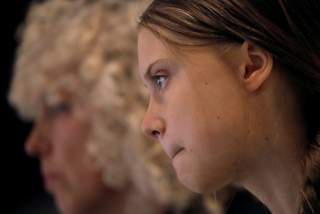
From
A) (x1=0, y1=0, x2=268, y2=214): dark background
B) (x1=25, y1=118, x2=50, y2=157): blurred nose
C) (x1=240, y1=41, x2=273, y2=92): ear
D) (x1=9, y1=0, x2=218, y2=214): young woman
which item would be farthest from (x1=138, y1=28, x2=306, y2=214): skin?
(x1=0, y1=0, x2=268, y2=214): dark background

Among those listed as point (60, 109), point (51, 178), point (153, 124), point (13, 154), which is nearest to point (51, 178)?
point (51, 178)

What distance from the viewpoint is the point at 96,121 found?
104 cm

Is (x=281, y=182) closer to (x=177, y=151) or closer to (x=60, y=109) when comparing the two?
(x=177, y=151)

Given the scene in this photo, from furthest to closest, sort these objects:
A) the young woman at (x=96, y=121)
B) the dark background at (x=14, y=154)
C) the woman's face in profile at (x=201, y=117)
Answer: the dark background at (x=14, y=154)
the young woman at (x=96, y=121)
the woman's face in profile at (x=201, y=117)

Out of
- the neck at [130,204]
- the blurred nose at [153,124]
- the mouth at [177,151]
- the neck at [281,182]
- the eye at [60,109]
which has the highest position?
the blurred nose at [153,124]

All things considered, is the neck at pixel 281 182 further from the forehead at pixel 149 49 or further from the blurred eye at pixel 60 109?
the blurred eye at pixel 60 109

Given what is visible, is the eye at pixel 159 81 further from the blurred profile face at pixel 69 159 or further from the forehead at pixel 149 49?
the blurred profile face at pixel 69 159

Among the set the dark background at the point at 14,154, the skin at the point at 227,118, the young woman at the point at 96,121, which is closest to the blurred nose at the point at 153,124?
the skin at the point at 227,118

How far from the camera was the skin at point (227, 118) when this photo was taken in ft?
1.68

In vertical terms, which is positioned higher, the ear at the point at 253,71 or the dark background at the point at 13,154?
the ear at the point at 253,71

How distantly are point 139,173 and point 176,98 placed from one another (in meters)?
0.51

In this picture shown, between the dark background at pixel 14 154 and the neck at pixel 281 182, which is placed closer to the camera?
the neck at pixel 281 182

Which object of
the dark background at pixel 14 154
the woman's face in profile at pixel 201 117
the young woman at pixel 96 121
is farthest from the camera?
the dark background at pixel 14 154

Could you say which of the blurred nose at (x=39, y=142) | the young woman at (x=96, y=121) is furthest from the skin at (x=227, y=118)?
the blurred nose at (x=39, y=142)
